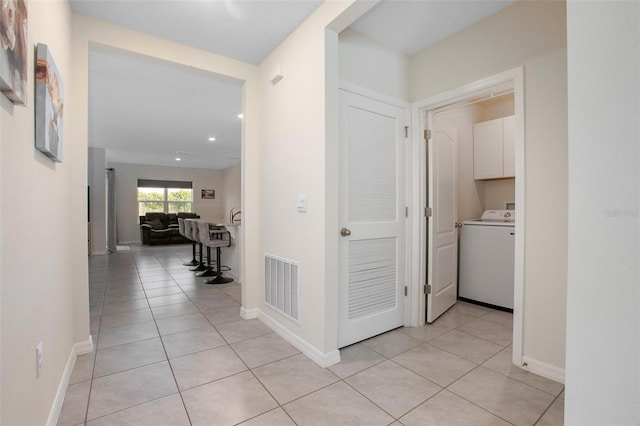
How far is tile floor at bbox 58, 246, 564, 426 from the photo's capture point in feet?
5.08

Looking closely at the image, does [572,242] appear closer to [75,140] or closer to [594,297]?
[594,297]

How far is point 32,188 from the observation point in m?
1.23

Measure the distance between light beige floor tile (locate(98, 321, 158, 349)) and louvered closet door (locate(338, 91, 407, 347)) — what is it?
1710 mm

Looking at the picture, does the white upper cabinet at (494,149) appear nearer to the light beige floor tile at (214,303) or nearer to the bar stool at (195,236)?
the light beige floor tile at (214,303)

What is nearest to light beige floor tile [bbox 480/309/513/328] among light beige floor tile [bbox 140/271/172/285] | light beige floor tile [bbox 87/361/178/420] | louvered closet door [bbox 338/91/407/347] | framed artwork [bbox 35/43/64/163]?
louvered closet door [bbox 338/91/407/347]

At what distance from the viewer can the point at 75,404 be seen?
1.63 meters

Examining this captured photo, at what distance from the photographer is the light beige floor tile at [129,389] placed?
5.31 ft

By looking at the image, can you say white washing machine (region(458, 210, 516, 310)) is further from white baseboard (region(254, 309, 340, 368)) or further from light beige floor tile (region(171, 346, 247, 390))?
light beige floor tile (region(171, 346, 247, 390))


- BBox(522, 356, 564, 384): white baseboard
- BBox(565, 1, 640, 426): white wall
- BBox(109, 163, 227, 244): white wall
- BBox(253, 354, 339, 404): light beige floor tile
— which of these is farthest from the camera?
BBox(109, 163, 227, 244): white wall

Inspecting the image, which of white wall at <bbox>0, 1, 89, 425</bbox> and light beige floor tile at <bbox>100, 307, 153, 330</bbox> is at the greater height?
white wall at <bbox>0, 1, 89, 425</bbox>

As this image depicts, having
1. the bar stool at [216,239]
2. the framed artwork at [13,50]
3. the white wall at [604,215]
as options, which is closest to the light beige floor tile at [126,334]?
the bar stool at [216,239]

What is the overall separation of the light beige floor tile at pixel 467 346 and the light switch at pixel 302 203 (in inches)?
59.1

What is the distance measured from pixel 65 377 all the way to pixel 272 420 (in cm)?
130

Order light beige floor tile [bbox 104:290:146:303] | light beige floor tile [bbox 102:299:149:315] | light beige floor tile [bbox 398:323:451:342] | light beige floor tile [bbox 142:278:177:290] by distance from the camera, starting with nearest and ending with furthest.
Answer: light beige floor tile [bbox 398:323:451:342]
light beige floor tile [bbox 102:299:149:315]
light beige floor tile [bbox 104:290:146:303]
light beige floor tile [bbox 142:278:177:290]
